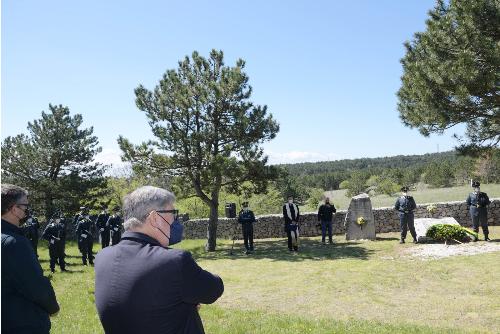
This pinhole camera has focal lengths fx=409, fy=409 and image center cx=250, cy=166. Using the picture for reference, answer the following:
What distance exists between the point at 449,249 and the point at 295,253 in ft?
15.9

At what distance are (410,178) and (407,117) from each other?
67202 mm

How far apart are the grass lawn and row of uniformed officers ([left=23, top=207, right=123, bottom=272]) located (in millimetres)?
595

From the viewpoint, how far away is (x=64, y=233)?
13.6m

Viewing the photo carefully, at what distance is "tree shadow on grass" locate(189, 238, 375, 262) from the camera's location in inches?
518

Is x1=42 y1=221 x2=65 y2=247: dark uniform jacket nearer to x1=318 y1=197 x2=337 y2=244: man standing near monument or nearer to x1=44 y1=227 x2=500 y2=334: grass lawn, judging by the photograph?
x1=44 y1=227 x2=500 y2=334: grass lawn

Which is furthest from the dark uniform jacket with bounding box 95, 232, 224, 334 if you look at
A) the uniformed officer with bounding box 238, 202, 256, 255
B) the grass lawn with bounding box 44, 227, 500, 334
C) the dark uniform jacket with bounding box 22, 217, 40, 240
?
the uniformed officer with bounding box 238, 202, 256, 255

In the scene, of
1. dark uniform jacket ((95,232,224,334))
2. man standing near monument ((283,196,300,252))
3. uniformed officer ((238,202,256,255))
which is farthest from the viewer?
uniformed officer ((238,202,256,255))

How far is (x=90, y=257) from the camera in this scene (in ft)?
48.0

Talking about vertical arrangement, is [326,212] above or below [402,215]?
above

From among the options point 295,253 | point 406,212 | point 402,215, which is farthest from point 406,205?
point 295,253

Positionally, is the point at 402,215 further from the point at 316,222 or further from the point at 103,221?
the point at 103,221

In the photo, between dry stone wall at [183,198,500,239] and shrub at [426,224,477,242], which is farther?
dry stone wall at [183,198,500,239]

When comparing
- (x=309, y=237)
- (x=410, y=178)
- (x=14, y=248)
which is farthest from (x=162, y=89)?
(x=410, y=178)

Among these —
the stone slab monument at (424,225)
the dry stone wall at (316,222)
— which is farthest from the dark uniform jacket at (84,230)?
the stone slab monument at (424,225)
